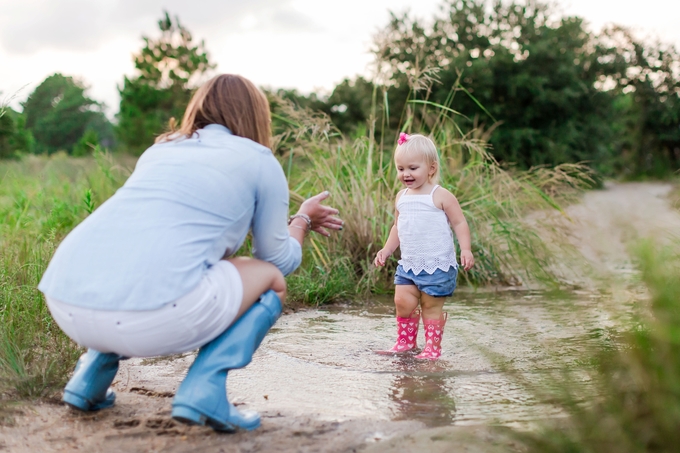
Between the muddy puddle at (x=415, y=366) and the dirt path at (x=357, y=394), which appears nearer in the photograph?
the dirt path at (x=357, y=394)

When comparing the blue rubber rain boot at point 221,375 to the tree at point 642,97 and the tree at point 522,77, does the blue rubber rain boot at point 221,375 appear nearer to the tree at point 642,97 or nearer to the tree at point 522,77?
the tree at point 522,77

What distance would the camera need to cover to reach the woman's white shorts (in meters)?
2.05

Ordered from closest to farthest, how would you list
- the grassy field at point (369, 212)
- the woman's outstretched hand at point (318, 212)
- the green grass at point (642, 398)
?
1. the green grass at point (642, 398)
2. the woman's outstretched hand at point (318, 212)
3. the grassy field at point (369, 212)

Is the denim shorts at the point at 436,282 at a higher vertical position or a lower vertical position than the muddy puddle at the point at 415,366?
higher

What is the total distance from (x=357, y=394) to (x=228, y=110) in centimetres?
126

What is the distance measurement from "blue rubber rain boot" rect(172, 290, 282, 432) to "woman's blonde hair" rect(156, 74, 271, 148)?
1.98 ft

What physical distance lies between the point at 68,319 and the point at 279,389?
1042mm

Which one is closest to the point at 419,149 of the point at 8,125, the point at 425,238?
the point at 425,238

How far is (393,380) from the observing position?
119 inches

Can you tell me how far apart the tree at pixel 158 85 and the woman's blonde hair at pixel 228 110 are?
2370 centimetres

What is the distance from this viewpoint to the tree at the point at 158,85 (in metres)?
26.4

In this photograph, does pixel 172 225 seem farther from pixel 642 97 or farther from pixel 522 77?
pixel 642 97

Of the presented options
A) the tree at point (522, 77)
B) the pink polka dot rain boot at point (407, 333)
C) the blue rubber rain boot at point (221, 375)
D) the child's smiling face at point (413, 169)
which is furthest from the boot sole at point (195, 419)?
the tree at point (522, 77)

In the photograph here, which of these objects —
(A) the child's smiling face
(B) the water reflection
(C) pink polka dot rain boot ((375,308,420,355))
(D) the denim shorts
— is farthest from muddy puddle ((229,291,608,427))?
(A) the child's smiling face
